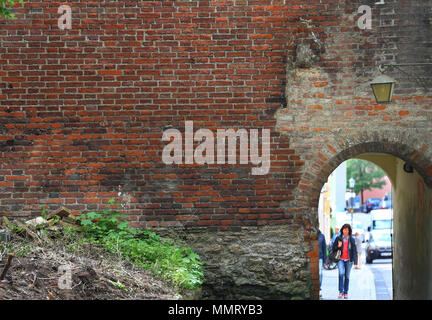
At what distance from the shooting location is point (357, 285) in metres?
Answer: 17.1

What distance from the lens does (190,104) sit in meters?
9.23

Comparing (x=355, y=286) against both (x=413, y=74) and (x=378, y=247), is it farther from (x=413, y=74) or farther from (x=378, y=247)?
(x=378, y=247)

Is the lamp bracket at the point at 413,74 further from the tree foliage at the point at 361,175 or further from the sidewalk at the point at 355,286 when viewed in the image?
the tree foliage at the point at 361,175

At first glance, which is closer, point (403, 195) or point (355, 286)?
point (403, 195)

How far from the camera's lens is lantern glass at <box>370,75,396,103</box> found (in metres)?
8.66

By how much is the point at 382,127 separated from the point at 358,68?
89cm

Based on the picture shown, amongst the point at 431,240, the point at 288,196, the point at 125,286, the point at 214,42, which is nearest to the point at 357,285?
the point at 431,240

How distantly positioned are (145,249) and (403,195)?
22.9 feet

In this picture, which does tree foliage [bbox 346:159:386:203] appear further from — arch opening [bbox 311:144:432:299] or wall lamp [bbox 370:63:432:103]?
wall lamp [bbox 370:63:432:103]

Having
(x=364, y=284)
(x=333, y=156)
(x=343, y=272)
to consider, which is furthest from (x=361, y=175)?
(x=333, y=156)

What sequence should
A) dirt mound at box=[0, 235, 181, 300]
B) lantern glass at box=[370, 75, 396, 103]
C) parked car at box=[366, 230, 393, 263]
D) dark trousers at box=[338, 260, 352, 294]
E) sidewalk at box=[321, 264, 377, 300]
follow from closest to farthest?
dirt mound at box=[0, 235, 181, 300], lantern glass at box=[370, 75, 396, 103], dark trousers at box=[338, 260, 352, 294], sidewalk at box=[321, 264, 377, 300], parked car at box=[366, 230, 393, 263]

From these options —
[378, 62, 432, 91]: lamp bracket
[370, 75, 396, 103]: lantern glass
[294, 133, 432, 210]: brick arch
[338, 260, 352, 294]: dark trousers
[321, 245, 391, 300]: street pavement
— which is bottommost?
[321, 245, 391, 300]: street pavement

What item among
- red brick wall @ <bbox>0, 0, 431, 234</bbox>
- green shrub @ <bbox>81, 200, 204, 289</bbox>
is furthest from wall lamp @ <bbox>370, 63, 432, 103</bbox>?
green shrub @ <bbox>81, 200, 204, 289</bbox>

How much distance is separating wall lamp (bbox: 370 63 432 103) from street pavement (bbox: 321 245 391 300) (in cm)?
600
